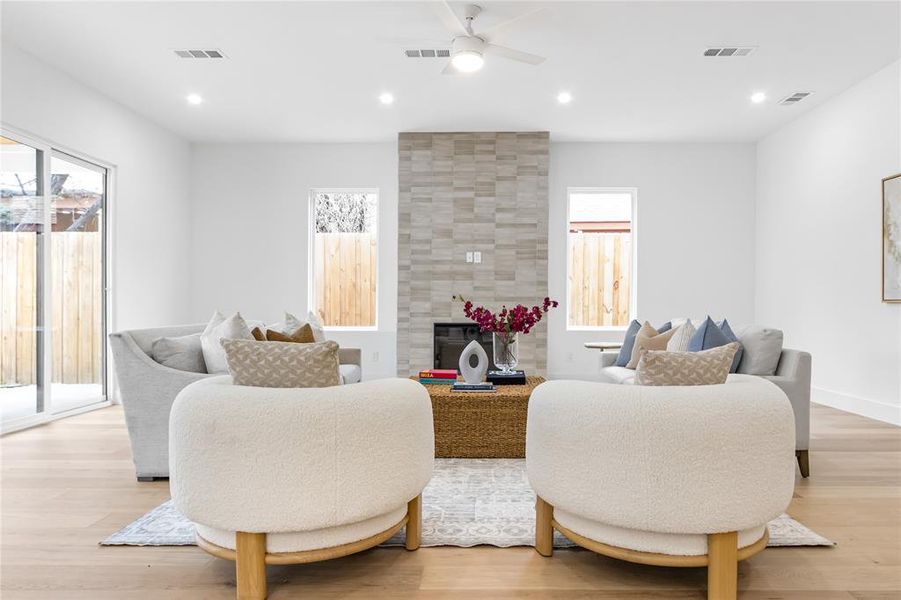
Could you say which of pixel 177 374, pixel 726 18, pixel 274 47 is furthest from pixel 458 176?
pixel 177 374

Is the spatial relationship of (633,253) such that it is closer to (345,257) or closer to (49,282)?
(345,257)

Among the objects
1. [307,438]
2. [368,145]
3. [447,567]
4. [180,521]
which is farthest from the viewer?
[368,145]

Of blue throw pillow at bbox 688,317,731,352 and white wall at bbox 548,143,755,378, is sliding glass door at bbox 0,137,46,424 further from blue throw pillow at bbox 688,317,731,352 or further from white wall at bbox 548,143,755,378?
white wall at bbox 548,143,755,378

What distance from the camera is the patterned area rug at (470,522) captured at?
227 cm

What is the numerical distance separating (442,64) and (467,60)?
775mm

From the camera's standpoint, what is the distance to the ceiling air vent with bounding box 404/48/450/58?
14.0 ft

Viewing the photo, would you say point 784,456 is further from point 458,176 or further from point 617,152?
point 617,152

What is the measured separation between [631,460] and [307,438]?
0.98 metres

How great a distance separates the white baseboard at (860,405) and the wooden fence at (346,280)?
479cm

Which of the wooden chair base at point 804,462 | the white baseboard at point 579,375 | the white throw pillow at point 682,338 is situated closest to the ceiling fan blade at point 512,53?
the white throw pillow at point 682,338

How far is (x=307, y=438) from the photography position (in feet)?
5.69

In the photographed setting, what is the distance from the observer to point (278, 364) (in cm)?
193

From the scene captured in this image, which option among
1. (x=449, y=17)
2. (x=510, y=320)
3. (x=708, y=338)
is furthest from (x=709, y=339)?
(x=449, y=17)

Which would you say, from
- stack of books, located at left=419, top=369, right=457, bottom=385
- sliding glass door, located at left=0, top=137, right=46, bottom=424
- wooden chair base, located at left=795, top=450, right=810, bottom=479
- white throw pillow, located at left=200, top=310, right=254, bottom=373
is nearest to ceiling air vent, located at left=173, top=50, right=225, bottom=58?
sliding glass door, located at left=0, top=137, right=46, bottom=424
